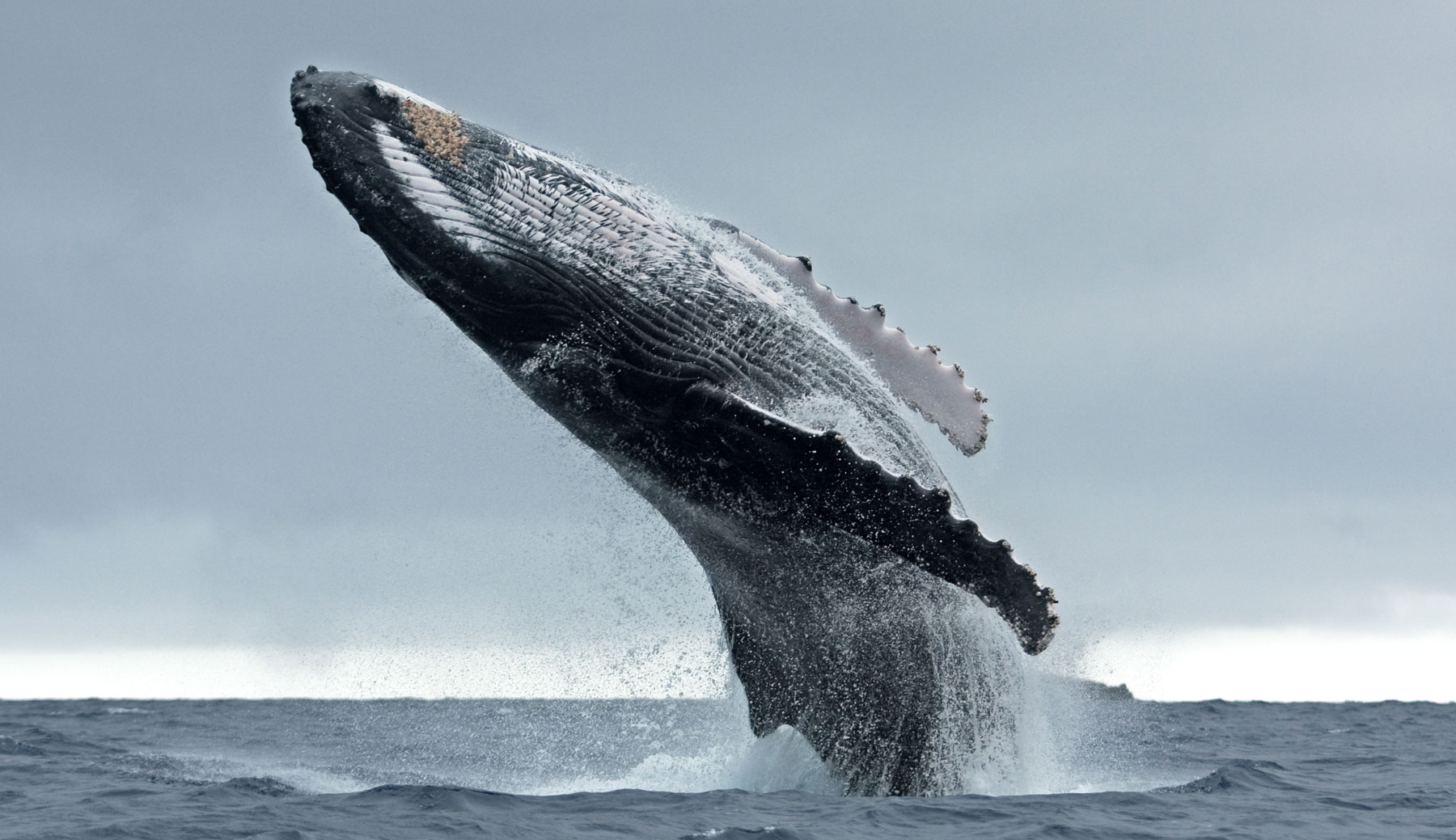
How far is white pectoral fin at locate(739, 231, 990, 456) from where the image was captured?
29.7 ft

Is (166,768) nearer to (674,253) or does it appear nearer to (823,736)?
(823,736)

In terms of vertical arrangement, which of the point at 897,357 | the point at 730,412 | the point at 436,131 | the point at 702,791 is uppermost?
the point at 436,131

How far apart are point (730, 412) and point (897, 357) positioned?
2.59 m

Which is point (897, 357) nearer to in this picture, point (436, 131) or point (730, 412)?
point (730, 412)

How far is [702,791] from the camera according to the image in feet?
32.1

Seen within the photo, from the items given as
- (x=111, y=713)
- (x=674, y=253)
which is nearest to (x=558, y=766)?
(x=674, y=253)

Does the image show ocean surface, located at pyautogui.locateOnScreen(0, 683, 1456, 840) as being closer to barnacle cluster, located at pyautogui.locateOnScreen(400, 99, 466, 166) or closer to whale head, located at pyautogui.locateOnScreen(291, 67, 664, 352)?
whale head, located at pyautogui.locateOnScreen(291, 67, 664, 352)

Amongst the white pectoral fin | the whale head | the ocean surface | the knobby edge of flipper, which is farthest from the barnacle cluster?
the ocean surface

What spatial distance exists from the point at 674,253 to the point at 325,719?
1054 inches

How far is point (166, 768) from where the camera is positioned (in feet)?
45.7

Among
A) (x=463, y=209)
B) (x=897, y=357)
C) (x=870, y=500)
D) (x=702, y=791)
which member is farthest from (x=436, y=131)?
(x=702, y=791)

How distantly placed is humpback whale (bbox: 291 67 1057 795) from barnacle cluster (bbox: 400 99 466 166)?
0.6 inches

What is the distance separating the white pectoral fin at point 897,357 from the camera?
906 cm

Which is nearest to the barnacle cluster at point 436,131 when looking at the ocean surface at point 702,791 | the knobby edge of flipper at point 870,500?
the knobby edge of flipper at point 870,500
